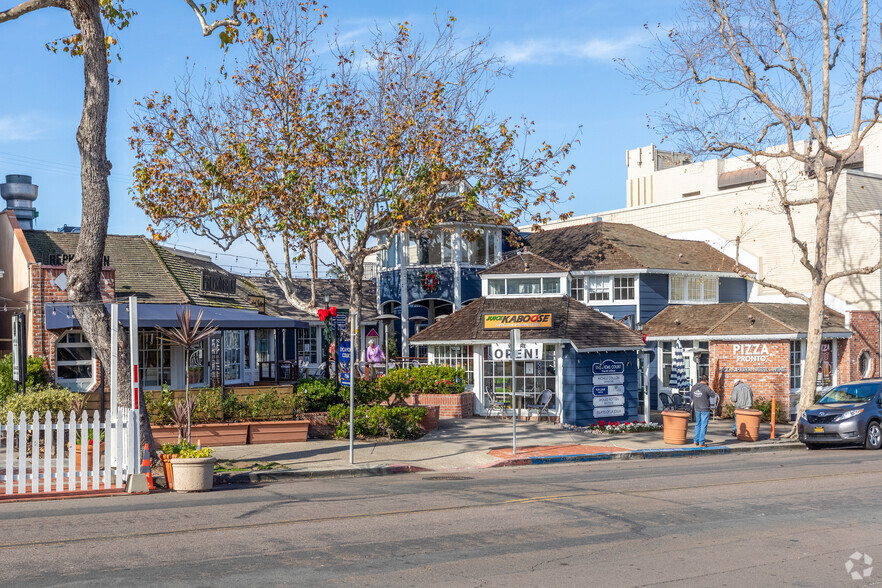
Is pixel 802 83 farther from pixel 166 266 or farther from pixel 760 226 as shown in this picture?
pixel 166 266

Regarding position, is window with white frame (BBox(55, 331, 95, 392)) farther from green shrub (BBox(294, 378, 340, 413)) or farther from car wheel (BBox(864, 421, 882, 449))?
car wheel (BBox(864, 421, 882, 449))

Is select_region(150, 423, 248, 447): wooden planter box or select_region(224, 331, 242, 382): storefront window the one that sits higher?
select_region(224, 331, 242, 382): storefront window

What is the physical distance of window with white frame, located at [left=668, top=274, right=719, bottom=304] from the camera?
3312cm

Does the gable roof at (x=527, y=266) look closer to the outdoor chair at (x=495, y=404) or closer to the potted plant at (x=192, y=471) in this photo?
the outdoor chair at (x=495, y=404)

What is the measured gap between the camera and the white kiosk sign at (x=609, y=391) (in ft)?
79.7

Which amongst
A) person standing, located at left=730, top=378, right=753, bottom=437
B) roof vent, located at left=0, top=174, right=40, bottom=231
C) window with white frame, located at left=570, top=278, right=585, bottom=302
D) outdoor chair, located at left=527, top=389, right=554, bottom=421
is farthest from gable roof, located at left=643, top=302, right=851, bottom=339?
roof vent, located at left=0, top=174, right=40, bottom=231

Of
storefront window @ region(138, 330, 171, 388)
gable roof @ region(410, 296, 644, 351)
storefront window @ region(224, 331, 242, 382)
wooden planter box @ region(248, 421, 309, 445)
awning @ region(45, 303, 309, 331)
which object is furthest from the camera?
storefront window @ region(224, 331, 242, 382)

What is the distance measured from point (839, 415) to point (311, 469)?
13240 millimetres

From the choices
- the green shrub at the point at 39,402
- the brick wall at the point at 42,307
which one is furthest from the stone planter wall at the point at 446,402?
the green shrub at the point at 39,402

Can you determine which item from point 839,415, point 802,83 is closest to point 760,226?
point 802,83

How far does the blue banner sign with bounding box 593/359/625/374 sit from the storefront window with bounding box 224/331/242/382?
38.7 ft

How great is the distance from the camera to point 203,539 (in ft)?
32.0

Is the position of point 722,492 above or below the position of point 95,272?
below

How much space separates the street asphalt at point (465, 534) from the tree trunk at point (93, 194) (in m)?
3.23
